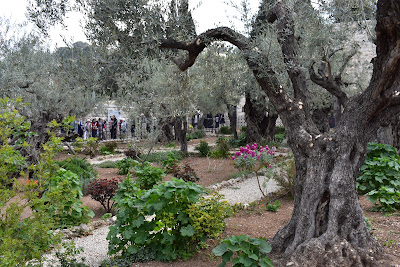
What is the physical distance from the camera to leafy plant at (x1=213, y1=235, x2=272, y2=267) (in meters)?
3.33

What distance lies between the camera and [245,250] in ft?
11.0

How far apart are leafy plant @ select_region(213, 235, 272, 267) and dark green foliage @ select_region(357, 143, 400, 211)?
362 cm

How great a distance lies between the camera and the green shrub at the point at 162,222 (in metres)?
4.05

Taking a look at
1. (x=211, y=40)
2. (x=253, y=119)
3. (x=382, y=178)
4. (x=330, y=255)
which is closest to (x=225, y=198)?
(x=382, y=178)

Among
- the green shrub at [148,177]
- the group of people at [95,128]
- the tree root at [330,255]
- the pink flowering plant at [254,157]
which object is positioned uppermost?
the group of people at [95,128]

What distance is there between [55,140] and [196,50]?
256cm

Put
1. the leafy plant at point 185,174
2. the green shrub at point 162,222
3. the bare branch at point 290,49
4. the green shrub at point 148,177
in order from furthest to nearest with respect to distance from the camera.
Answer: the leafy plant at point 185,174
the green shrub at point 148,177
the bare branch at point 290,49
the green shrub at point 162,222

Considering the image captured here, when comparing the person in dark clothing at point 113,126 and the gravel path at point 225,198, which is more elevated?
the person in dark clothing at point 113,126

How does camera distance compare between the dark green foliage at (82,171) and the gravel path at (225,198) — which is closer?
the gravel path at (225,198)

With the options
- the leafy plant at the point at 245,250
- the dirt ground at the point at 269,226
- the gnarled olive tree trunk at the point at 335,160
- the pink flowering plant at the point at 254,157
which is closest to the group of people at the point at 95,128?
the pink flowering plant at the point at 254,157

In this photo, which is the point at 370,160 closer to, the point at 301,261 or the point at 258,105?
the point at 301,261

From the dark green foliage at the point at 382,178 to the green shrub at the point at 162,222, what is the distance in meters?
3.69

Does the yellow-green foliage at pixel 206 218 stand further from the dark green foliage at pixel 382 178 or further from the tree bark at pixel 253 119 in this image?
the tree bark at pixel 253 119

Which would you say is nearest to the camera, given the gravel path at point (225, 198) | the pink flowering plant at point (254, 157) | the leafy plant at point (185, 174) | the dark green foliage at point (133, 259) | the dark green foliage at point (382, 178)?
the dark green foliage at point (133, 259)
